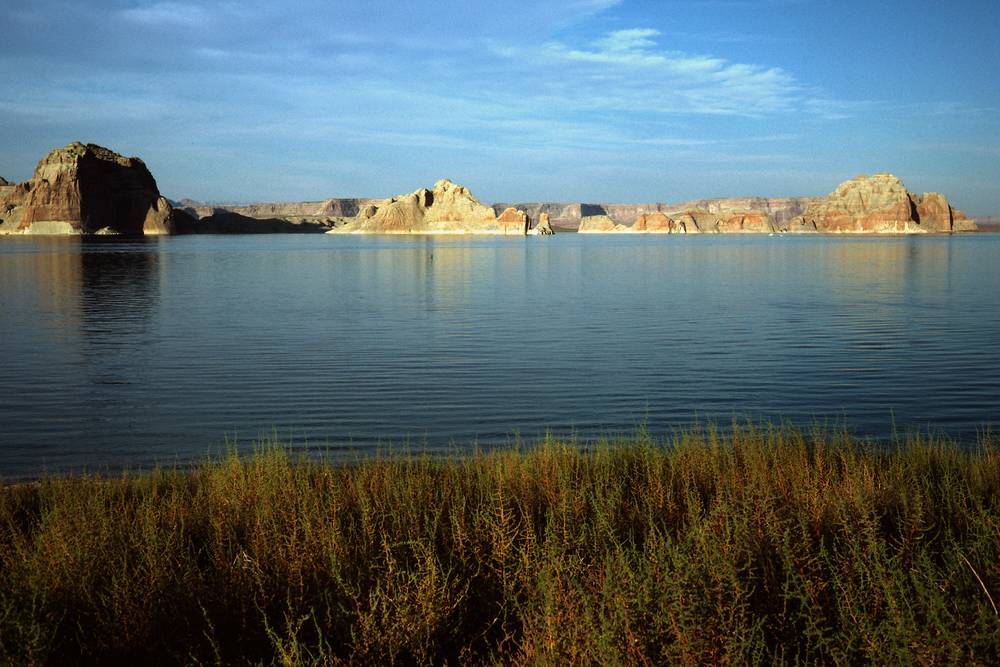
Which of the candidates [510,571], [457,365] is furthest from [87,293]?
[510,571]

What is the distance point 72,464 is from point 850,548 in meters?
10.0

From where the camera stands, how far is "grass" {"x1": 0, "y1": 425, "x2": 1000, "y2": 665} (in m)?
4.26

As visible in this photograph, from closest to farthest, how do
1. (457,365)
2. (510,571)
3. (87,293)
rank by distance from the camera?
(510,571), (457,365), (87,293)

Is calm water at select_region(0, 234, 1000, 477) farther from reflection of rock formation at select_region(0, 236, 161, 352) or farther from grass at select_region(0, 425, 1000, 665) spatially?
grass at select_region(0, 425, 1000, 665)

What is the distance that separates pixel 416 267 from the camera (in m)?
64.6

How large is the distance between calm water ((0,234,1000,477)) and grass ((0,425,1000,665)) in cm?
370

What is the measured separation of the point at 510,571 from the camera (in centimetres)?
575

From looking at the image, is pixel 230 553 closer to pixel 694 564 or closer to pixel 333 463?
pixel 694 564

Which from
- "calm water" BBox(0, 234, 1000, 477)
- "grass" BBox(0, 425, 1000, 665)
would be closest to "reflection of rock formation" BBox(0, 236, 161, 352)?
"calm water" BBox(0, 234, 1000, 477)

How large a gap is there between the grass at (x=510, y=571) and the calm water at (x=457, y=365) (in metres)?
3.70

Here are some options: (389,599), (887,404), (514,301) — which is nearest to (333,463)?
(389,599)

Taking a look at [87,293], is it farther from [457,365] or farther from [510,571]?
[510,571]

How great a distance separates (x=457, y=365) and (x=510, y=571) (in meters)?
13.6

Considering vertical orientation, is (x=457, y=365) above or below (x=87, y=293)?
below
